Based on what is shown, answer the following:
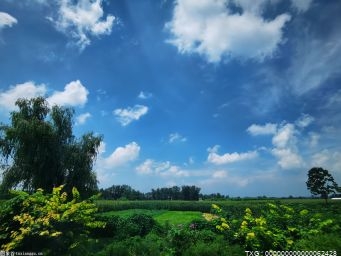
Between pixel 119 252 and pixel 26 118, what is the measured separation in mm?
16886

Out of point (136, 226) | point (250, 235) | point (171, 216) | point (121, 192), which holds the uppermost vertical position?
point (121, 192)

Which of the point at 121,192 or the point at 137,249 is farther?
the point at 121,192

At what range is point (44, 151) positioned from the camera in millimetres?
22891

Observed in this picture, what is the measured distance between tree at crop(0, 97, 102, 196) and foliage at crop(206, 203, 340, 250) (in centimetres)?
1475

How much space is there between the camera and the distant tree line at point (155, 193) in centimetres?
13730

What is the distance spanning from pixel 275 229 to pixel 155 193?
144 m

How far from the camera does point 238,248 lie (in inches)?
374

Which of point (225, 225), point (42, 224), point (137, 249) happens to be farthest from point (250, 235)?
point (42, 224)

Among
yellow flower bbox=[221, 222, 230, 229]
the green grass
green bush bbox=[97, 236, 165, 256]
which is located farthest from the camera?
the green grass

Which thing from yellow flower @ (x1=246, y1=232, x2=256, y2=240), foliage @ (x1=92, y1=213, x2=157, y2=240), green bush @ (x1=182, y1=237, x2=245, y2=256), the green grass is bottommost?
green bush @ (x1=182, y1=237, x2=245, y2=256)

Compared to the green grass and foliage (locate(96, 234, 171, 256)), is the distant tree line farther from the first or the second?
foliage (locate(96, 234, 171, 256))

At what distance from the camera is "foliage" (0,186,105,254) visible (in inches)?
312

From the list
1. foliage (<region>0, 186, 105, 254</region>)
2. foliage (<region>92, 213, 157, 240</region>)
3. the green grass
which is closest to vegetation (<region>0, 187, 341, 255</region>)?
foliage (<region>0, 186, 105, 254</region>)

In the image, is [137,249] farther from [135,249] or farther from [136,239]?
[136,239]
